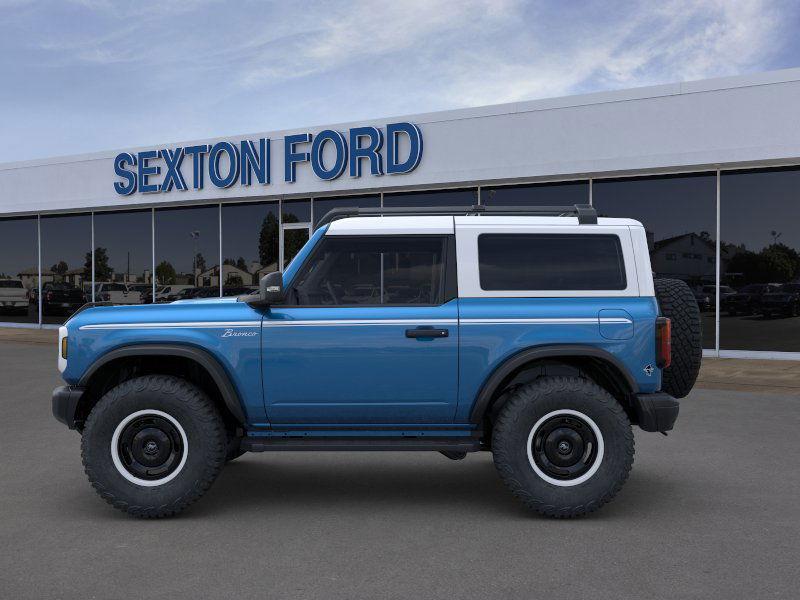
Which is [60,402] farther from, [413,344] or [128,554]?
[413,344]

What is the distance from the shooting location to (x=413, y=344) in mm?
5020

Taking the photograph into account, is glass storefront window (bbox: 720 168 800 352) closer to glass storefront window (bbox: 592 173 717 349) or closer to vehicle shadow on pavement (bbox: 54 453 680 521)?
glass storefront window (bbox: 592 173 717 349)

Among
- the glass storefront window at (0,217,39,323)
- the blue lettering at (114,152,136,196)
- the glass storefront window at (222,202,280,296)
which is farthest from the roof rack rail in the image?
the glass storefront window at (0,217,39,323)

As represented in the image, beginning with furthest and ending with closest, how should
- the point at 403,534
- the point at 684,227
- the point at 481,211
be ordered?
the point at 684,227, the point at 481,211, the point at 403,534

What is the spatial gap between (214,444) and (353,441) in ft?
2.82

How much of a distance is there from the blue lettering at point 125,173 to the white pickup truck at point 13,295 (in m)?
5.75

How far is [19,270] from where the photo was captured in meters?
24.4

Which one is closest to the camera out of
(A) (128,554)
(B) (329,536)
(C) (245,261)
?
(A) (128,554)

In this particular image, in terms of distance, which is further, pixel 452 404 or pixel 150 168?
pixel 150 168

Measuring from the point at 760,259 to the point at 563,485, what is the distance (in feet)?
36.0

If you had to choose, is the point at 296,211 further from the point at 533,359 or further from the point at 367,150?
the point at 533,359

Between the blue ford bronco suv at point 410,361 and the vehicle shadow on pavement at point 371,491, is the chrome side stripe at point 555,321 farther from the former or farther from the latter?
the vehicle shadow on pavement at point 371,491

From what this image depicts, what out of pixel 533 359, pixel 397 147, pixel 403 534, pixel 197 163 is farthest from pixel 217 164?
pixel 403 534

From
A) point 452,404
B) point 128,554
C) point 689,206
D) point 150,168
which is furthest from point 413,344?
point 150,168
